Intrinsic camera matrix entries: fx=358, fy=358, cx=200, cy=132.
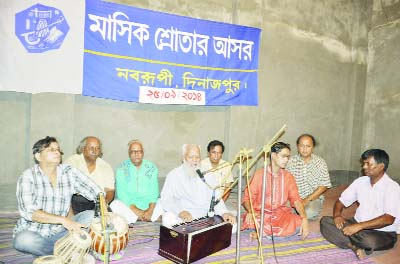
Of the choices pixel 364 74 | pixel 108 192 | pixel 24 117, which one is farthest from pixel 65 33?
pixel 364 74

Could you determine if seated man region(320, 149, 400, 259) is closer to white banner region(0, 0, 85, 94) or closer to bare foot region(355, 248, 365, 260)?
bare foot region(355, 248, 365, 260)

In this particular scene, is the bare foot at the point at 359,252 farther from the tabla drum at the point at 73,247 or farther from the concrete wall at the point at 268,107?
the concrete wall at the point at 268,107

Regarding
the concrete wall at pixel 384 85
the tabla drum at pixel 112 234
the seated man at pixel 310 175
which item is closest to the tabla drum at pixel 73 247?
the tabla drum at pixel 112 234

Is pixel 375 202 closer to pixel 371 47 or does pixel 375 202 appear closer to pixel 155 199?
pixel 155 199

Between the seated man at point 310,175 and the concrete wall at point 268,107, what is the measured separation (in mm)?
1788

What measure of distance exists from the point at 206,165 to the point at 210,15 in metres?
3.02

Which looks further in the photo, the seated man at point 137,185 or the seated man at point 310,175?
the seated man at point 310,175

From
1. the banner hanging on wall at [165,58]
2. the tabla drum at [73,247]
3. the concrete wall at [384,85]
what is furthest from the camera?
the concrete wall at [384,85]

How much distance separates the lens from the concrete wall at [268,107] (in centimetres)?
563

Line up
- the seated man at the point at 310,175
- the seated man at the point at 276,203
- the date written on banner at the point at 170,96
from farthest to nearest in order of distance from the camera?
the date written on banner at the point at 170,96 → the seated man at the point at 310,175 → the seated man at the point at 276,203

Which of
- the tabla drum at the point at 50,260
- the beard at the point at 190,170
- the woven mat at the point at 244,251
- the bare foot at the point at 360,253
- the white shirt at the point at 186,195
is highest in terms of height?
the beard at the point at 190,170

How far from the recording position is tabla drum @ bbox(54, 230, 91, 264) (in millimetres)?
3314

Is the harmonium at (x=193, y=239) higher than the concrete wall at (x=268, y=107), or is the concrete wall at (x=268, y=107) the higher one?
the concrete wall at (x=268, y=107)

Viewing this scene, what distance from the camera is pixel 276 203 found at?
15.9ft
